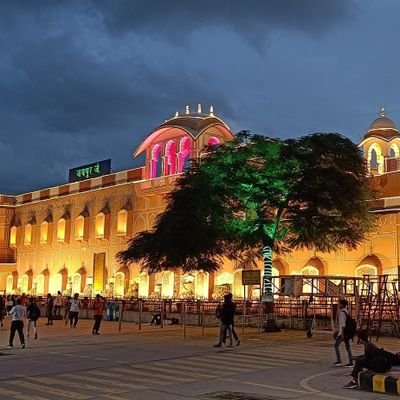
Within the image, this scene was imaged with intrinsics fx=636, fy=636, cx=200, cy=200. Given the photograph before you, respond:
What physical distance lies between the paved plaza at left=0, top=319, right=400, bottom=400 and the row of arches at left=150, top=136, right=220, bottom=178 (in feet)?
70.9

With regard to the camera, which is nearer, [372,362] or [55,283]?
[372,362]

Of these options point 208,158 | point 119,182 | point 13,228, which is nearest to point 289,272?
point 208,158

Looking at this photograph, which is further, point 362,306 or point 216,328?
point 216,328

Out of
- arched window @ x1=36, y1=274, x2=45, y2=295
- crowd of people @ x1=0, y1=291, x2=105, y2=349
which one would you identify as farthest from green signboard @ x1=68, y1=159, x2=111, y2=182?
crowd of people @ x1=0, y1=291, x2=105, y2=349

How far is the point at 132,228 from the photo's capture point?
151 feet

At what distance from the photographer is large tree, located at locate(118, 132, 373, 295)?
23359mm

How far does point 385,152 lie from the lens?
36.2 m

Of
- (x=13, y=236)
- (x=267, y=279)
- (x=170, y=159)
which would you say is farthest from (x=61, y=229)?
(x=267, y=279)

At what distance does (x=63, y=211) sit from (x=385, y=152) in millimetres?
27766

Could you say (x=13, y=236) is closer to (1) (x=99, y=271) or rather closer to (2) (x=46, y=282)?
(2) (x=46, y=282)

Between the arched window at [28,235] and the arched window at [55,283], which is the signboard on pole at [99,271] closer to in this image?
the arched window at [55,283]

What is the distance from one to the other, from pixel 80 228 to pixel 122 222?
533 cm

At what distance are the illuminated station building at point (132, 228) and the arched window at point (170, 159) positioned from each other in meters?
0.07

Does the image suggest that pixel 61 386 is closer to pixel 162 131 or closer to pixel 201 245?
pixel 201 245
